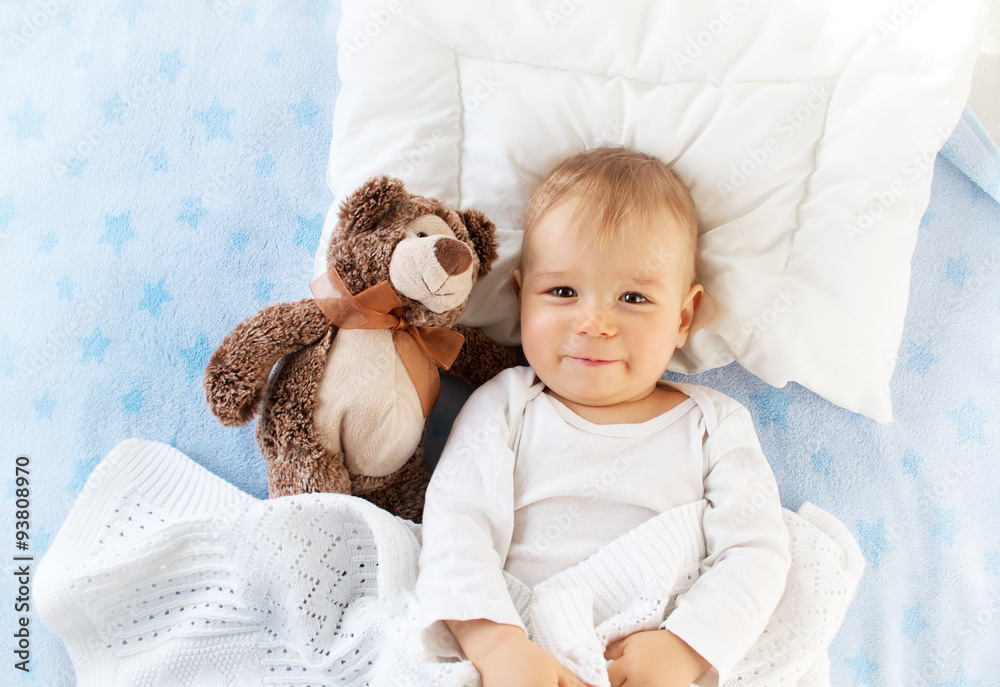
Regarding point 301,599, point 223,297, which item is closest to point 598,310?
point 301,599

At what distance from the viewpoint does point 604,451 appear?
104cm

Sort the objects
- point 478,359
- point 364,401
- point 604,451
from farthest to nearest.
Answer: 1. point 478,359
2. point 604,451
3. point 364,401

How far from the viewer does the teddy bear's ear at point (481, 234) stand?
1.00 metres

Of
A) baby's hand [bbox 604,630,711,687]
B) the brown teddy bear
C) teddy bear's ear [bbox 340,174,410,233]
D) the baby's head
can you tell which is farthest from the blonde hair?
baby's hand [bbox 604,630,711,687]

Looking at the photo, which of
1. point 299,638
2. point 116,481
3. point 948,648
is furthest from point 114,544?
point 948,648

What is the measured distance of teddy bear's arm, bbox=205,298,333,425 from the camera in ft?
2.93

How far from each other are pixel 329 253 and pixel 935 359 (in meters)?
1.01

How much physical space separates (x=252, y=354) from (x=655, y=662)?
0.65m

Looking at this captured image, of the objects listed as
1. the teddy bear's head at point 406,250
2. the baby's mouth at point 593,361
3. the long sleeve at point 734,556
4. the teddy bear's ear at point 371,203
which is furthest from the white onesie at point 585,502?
the teddy bear's ear at point 371,203

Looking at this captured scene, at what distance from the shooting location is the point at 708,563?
98 centimetres

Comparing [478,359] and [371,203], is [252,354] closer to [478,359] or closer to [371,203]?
[371,203]

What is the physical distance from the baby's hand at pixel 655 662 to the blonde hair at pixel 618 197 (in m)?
0.53

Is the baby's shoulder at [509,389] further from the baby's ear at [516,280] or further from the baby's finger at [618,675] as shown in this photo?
the baby's finger at [618,675]

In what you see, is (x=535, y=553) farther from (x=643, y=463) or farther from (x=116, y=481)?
(x=116, y=481)
